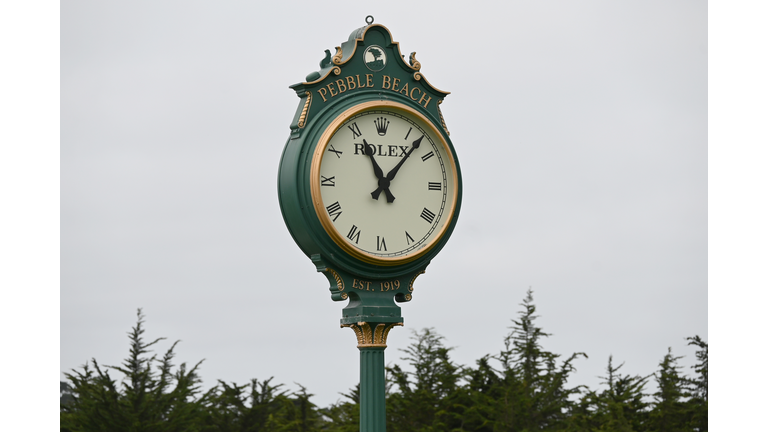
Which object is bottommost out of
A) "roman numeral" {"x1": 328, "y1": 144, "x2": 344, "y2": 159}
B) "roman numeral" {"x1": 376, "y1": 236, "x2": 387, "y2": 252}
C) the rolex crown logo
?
"roman numeral" {"x1": 376, "y1": 236, "x2": 387, "y2": 252}

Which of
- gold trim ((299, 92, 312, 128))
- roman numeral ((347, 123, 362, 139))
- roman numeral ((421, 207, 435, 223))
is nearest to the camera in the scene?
gold trim ((299, 92, 312, 128))

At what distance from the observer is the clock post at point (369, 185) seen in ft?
27.2

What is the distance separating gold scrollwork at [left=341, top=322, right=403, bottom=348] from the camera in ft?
27.9

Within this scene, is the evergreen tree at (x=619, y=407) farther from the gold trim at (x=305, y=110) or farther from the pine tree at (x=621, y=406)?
the gold trim at (x=305, y=110)

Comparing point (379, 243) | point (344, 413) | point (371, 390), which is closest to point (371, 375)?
point (371, 390)

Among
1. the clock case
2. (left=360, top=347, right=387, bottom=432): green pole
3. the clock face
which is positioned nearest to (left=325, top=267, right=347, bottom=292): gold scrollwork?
the clock case

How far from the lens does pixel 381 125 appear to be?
8617mm

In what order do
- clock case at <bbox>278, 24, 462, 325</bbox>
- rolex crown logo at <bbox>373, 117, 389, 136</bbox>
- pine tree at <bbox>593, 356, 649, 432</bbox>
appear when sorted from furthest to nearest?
pine tree at <bbox>593, 356, 649, 432</bbox>
rolex crown logo at <bbox>373, 117, 389, 136</bbox>
clock case at <bbox>278, 24, 462, 325</bbox>

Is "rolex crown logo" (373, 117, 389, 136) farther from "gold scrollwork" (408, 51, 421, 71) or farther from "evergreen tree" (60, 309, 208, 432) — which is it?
"evergreen tree" (60, 309, 208, 432)

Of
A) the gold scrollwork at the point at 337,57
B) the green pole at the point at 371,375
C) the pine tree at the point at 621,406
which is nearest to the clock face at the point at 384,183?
the gold scrollwork at the point at 337,57

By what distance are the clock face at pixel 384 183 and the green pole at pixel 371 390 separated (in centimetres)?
73

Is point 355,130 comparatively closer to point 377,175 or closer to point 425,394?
point 377,175

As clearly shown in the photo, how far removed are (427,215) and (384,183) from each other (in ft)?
1.61

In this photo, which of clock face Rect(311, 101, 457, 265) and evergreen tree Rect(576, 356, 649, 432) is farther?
evergreen tree Rect(576, 356, 649, 432)
